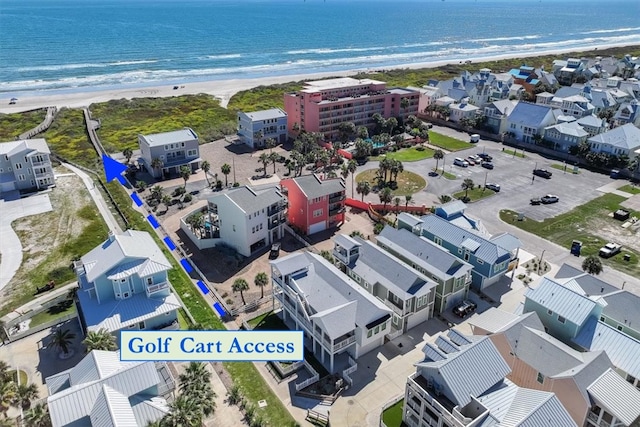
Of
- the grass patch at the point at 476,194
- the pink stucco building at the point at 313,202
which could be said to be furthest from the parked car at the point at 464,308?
the grass patch at the point at 476,194

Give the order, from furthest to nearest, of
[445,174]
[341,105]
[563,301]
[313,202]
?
[341,105] → [445,174] → [313,202] → [563,301]

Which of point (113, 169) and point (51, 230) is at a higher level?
point (113, 169)

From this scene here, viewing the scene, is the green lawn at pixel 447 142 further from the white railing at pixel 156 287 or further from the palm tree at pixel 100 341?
the palm tree at pixel 100 341

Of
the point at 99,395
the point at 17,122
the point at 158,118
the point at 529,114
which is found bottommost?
the point at 99,395

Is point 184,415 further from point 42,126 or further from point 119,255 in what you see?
point 42,126

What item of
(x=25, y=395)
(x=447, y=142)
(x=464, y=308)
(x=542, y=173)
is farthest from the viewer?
(x=447, y=142)

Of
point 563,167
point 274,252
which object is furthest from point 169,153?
point 563,167

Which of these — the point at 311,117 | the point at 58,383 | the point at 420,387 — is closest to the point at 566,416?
the point at 420,387

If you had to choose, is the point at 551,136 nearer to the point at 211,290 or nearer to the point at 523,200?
the point at 523,200
